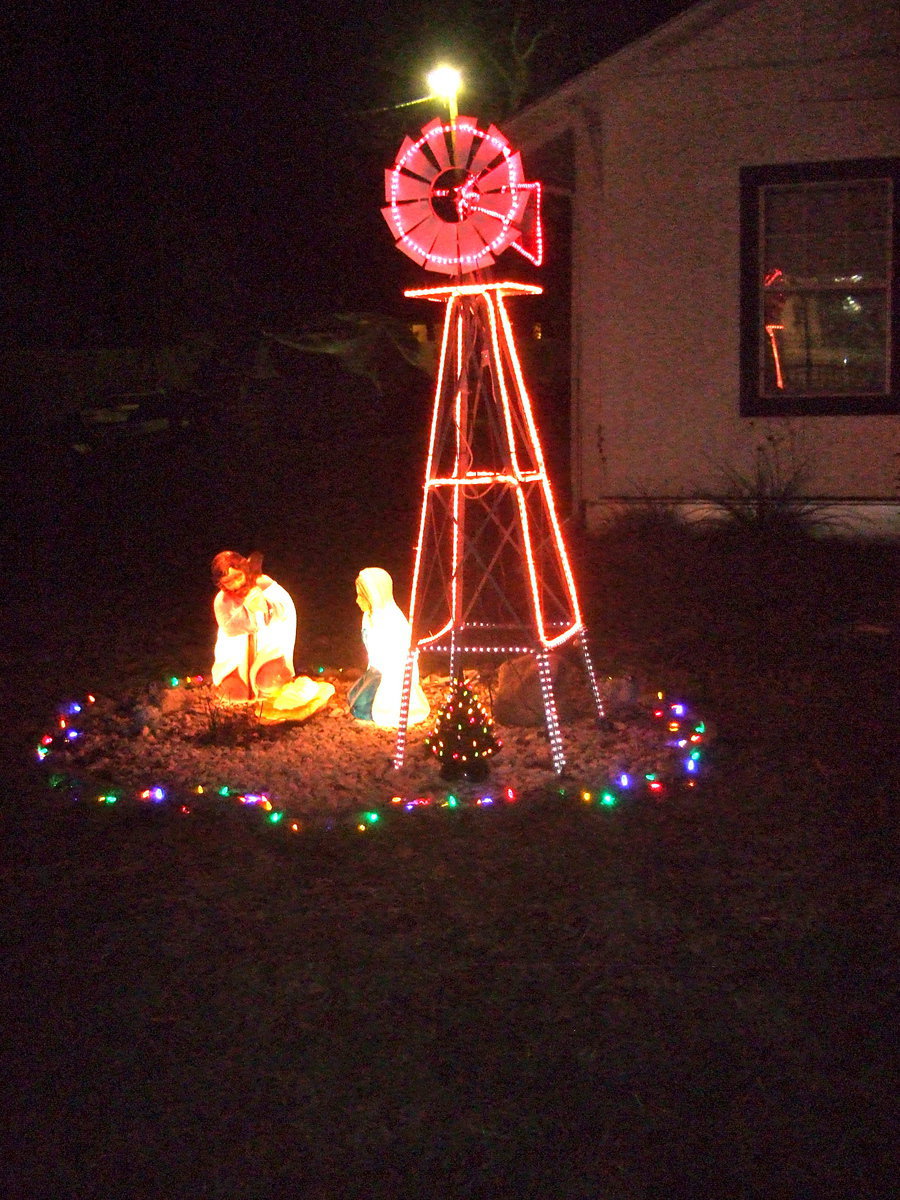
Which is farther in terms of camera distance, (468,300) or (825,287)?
(825,287)

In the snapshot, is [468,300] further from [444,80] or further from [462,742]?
[462,742]

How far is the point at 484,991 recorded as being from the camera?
3732mm

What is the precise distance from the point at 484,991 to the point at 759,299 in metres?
6.61

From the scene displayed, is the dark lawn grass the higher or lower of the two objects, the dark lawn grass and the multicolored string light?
the lower

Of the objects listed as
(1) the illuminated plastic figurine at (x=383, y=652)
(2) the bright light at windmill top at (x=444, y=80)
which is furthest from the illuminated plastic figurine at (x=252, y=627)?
(2) the bright light at windmill top at (x=444, y=80)

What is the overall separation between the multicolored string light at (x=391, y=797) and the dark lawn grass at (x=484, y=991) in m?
0.10

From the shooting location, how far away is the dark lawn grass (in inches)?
120

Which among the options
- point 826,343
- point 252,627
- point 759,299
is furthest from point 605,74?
point 252,627

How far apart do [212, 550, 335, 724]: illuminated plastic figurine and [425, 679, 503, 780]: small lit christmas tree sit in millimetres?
1091

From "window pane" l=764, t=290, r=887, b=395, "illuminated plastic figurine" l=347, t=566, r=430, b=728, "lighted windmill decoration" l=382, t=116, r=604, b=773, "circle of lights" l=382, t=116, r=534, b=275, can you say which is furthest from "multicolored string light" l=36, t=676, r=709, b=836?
"window pane" l=764, t=290, r=887, b=395

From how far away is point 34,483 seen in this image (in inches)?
645

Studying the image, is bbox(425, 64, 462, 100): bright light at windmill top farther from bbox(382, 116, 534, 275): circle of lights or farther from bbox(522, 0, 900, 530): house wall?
bbox(522, 0, 900, 530): house wall

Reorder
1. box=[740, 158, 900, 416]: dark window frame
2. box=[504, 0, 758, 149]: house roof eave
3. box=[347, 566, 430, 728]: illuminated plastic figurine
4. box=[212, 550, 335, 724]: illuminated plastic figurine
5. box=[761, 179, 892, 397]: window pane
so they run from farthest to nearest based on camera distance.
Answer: box=[761, 179, 892, 397]: window pane < box=[740, 158, 900, 416]: dark window frame < box=[504, 0, 758, 149]: house roof eave < box=[212, 550, 335, 724]: illuminated plastic figurine < box=[347, 566, 430, 728]: illuminated plastic figurine

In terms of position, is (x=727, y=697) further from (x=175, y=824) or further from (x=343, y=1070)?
(x=343, y=1070)
